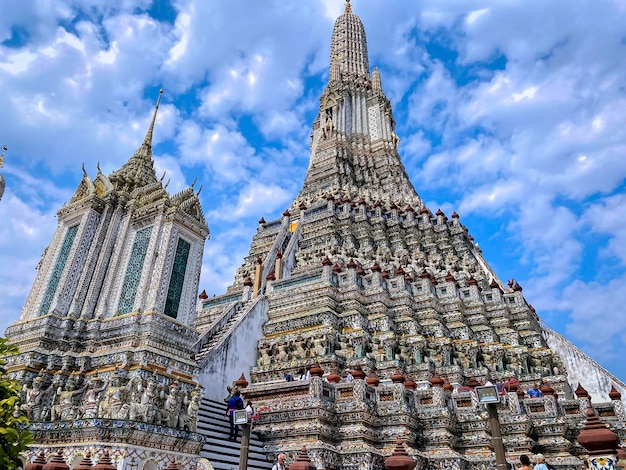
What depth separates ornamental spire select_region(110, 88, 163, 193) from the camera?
14.3m

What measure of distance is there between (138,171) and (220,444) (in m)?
8.36

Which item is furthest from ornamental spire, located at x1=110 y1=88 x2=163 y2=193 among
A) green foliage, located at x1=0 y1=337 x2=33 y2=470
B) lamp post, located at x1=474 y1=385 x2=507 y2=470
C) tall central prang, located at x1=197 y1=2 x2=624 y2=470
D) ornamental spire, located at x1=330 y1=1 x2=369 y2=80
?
ornamental spire, located at x1=330 y1=1 x2=369 y2=80

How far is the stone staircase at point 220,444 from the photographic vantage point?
11.3 metres

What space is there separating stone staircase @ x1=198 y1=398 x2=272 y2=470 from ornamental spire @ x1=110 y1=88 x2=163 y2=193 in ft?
22.2

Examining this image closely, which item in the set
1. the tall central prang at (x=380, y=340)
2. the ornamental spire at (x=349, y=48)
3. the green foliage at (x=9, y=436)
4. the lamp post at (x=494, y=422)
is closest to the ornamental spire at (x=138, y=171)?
the tall central prang at (x=380, y=340)

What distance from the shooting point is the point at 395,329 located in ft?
65.6

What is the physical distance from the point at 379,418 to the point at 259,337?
Result: 25.5ft

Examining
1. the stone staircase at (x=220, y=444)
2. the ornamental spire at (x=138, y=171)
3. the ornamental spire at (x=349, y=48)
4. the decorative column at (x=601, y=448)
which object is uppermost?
the ornamental spire at (x=349, y=48)

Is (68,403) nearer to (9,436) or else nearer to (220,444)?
(220,444)

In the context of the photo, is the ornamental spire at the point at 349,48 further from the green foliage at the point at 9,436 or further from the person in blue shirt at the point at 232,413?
the green foliage at the point at 9,436

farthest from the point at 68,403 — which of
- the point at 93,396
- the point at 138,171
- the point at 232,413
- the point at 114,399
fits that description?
the point at 138,171

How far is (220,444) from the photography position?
1189cm

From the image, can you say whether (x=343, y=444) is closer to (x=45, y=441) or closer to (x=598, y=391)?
(x=45, y=441)

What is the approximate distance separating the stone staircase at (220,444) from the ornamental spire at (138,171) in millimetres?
6758
